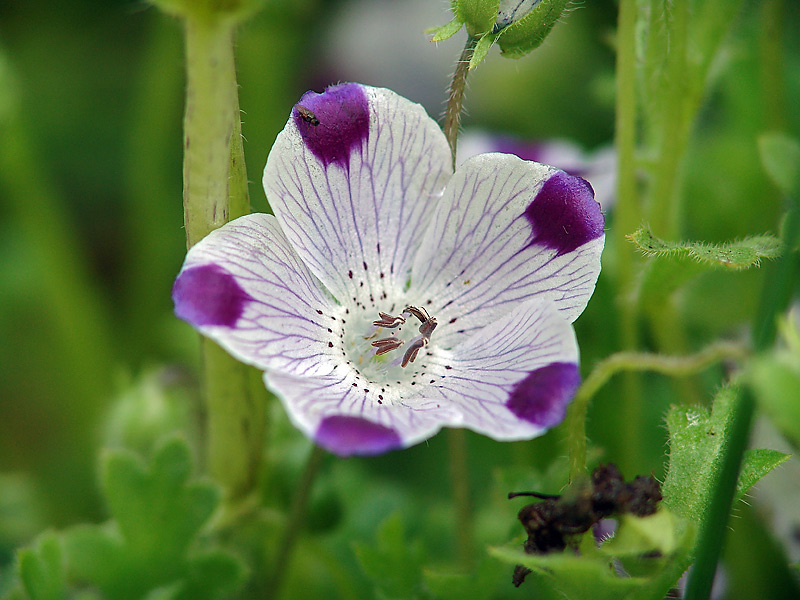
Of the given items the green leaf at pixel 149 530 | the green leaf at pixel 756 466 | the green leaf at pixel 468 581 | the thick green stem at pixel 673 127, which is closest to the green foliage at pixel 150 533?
the green leaf at pixel 149 530

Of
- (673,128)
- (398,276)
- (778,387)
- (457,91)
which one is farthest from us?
(673,128)

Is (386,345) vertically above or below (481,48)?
below

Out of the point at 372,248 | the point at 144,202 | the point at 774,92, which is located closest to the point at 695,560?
the point at 372,248

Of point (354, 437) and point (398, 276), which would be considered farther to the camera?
point (398, 276)

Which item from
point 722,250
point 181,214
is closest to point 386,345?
point 722,250

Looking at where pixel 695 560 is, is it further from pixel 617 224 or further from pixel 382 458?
pixel 382 458

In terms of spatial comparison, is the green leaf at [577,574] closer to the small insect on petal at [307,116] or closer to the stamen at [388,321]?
the stamen at [388,321]

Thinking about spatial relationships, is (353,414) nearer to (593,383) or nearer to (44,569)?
(593,383)
